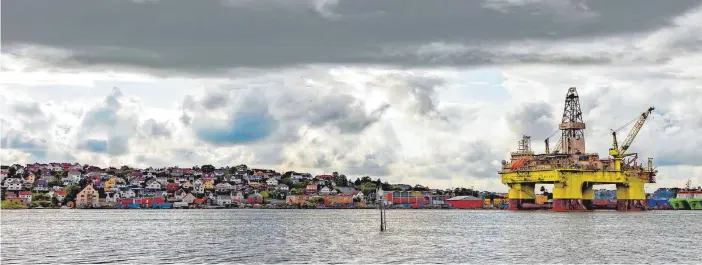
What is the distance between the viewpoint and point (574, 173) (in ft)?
427

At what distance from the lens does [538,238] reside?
67.1 metres

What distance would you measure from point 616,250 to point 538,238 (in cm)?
1146

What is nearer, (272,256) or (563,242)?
(272,256)

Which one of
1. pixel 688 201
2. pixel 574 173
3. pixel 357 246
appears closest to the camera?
pixel 357 246

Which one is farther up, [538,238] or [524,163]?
[524,163]

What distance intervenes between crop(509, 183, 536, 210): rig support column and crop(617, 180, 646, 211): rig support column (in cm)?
1488

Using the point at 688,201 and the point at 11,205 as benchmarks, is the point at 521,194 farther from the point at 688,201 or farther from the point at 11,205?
the point at 11,205

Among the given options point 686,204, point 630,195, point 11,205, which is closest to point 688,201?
point 686,204

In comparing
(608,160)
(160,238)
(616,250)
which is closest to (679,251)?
(616,250)

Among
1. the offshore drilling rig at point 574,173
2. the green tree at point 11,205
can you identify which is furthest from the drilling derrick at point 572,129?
the green tree at point 11,205

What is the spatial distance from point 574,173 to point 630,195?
14.9 metres

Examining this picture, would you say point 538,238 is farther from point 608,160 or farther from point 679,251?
point 608,160

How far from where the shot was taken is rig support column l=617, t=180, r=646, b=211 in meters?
138

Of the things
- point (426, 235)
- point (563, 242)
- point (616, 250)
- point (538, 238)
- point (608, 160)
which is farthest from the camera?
point (608, 160)
